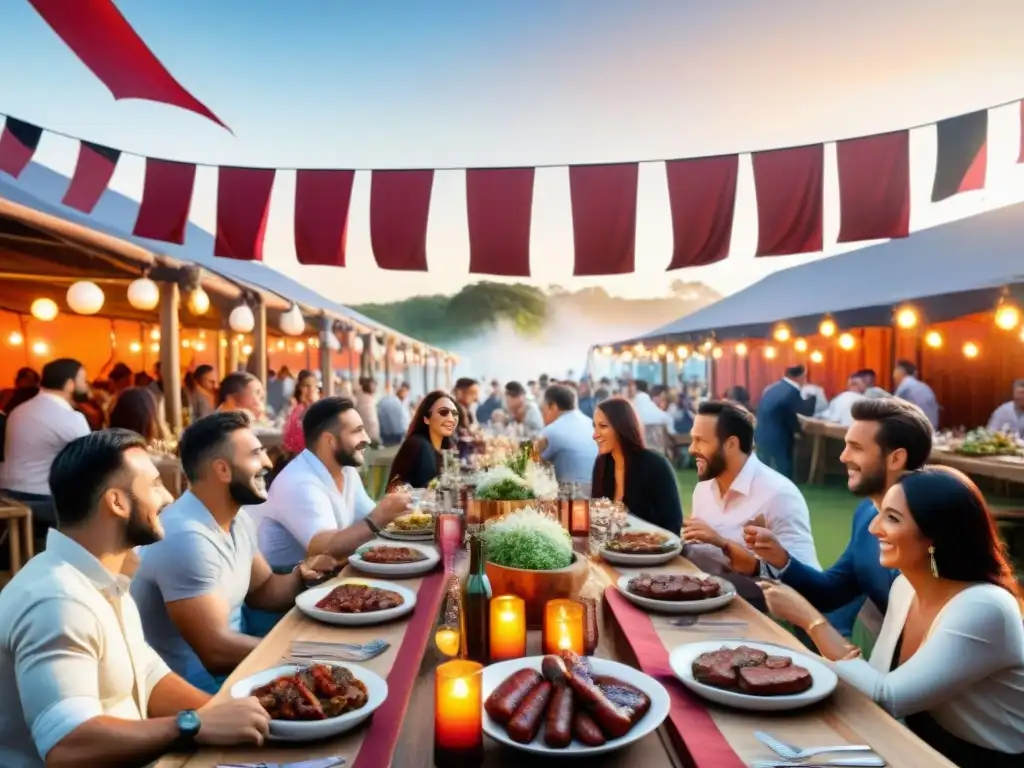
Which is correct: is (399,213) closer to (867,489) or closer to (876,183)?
(876,183)

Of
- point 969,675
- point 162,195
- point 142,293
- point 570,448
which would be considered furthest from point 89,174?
point 969,675

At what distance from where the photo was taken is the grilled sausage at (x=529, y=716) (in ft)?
4.42

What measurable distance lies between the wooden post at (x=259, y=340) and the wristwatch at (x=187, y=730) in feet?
27.3

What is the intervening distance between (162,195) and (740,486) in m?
6.39

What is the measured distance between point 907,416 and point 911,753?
1.36 metres

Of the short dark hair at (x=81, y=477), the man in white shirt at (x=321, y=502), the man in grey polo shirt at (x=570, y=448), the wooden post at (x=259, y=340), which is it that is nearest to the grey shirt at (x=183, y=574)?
the short dark hair at (x=81, y=477)

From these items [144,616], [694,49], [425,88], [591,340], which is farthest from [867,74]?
[591,340]

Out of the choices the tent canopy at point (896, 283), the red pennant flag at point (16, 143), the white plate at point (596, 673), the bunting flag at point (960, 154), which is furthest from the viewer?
the tent canopy at point (896, 283)

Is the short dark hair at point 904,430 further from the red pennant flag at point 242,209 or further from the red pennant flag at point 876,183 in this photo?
the red pennant flag at point 242,209

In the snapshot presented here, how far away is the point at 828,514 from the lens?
340 inches

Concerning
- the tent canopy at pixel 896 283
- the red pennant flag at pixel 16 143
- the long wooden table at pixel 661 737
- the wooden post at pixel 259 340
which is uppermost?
the red pennant flag at pixel 16 143

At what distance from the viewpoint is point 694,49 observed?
11.2 meters

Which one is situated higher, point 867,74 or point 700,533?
point 867,74

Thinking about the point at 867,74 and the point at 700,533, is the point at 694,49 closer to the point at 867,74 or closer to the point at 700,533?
the point at 867,74
